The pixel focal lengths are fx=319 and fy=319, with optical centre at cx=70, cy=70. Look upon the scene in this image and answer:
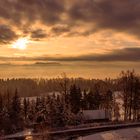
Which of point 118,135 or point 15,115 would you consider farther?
point 15,115

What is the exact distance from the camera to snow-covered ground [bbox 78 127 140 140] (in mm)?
56812

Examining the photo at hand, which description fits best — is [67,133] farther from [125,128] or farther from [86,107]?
[86,107]

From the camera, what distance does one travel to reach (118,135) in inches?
2333

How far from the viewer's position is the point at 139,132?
2464 inches

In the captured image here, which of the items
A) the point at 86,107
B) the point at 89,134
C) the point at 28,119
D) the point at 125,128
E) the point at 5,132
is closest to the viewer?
the point at 89,134

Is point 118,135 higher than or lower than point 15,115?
lower

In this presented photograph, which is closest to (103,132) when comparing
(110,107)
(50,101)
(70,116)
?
(70,116)

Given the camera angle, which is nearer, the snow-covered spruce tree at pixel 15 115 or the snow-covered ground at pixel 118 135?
the snow-covered ground at pixel 118 135

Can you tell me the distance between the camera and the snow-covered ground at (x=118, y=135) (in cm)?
5681

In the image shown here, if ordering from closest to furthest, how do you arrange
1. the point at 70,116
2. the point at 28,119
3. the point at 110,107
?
Result: the point at 70,116 → the point at 28,119 → the point at 110,107

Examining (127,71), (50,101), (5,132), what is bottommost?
(5,132)

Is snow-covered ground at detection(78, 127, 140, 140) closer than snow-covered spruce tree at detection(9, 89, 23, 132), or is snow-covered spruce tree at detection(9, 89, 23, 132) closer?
snow-covered ground at detection(78, 127, 140, 140)

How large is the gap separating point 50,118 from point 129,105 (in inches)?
1152

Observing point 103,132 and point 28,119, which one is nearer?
point 103,132
